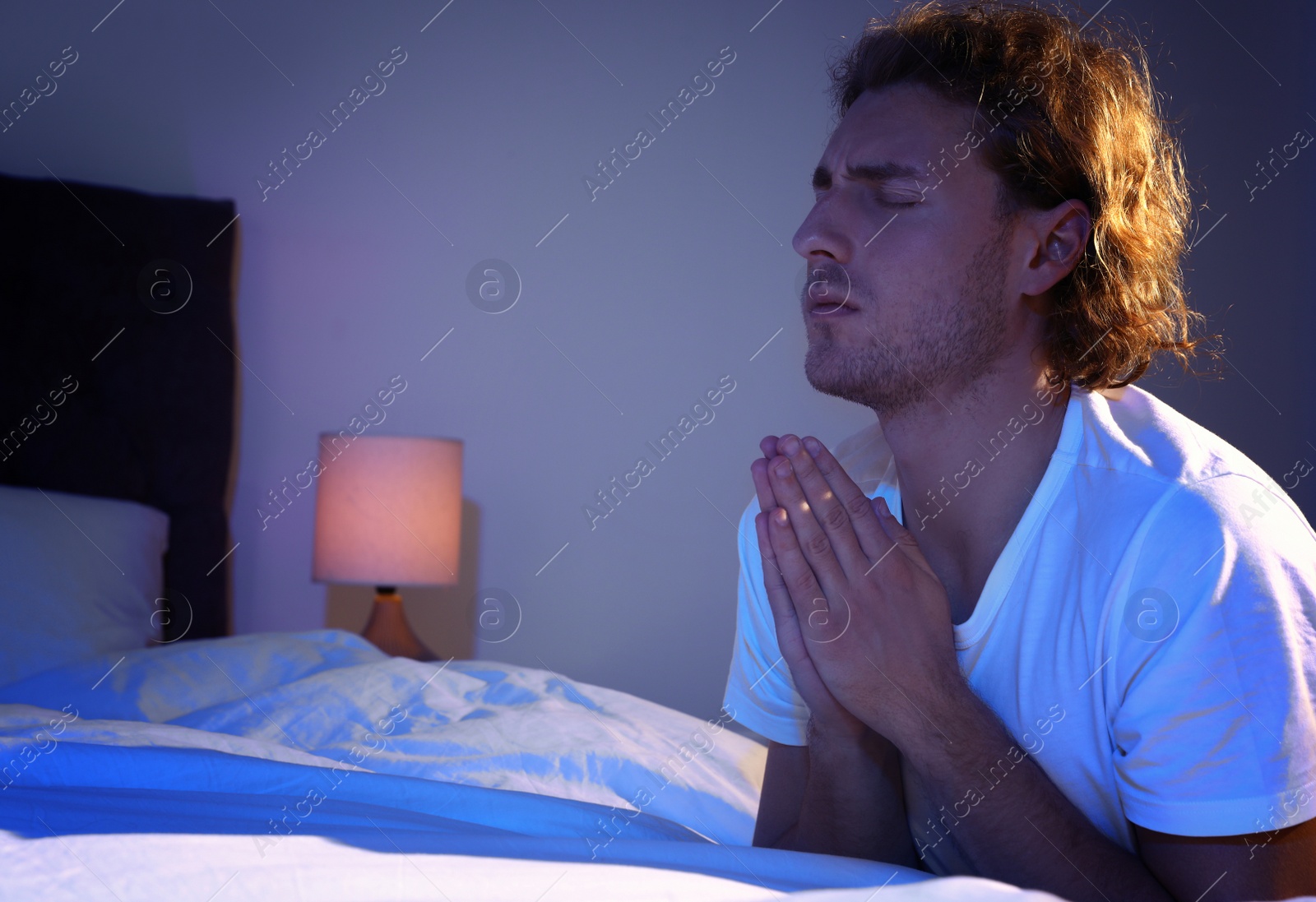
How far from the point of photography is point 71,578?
5.86 feet

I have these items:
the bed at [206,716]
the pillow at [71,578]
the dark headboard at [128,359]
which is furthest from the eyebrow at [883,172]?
the dark headboard at [128,359]

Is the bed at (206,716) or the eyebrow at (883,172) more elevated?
the eyebrow at (883,172)

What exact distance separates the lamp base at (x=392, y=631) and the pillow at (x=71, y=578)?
1.47ft

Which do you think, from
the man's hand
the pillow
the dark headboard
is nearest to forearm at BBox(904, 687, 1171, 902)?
the man's hand

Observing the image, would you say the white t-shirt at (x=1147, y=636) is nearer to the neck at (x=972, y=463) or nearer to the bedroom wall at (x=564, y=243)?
the neck at (x=972, y=463)

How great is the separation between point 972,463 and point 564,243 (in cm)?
176

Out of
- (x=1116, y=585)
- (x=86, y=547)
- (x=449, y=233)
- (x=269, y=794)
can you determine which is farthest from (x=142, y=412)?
(x=1116, y=585)

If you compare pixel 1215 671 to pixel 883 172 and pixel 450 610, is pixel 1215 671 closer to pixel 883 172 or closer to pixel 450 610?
pixel 883 172

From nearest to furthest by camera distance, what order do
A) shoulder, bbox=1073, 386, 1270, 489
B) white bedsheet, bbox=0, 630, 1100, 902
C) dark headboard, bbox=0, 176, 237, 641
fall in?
1. white bedsheet, bbox=0, 630, 1100, 902
2. shoulder, bbox=1073, 386, 1270, 489
3. dark headboard, bbox=0, 176, 237, 641

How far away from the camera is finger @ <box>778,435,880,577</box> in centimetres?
91

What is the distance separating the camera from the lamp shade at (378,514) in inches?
83.5

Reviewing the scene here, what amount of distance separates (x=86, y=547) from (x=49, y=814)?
1.30m

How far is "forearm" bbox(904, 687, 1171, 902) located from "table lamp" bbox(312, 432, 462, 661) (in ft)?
4.88

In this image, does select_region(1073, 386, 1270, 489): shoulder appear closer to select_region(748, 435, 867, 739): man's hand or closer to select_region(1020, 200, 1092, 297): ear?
select_region(1020, 200, 1092, 297): ear
